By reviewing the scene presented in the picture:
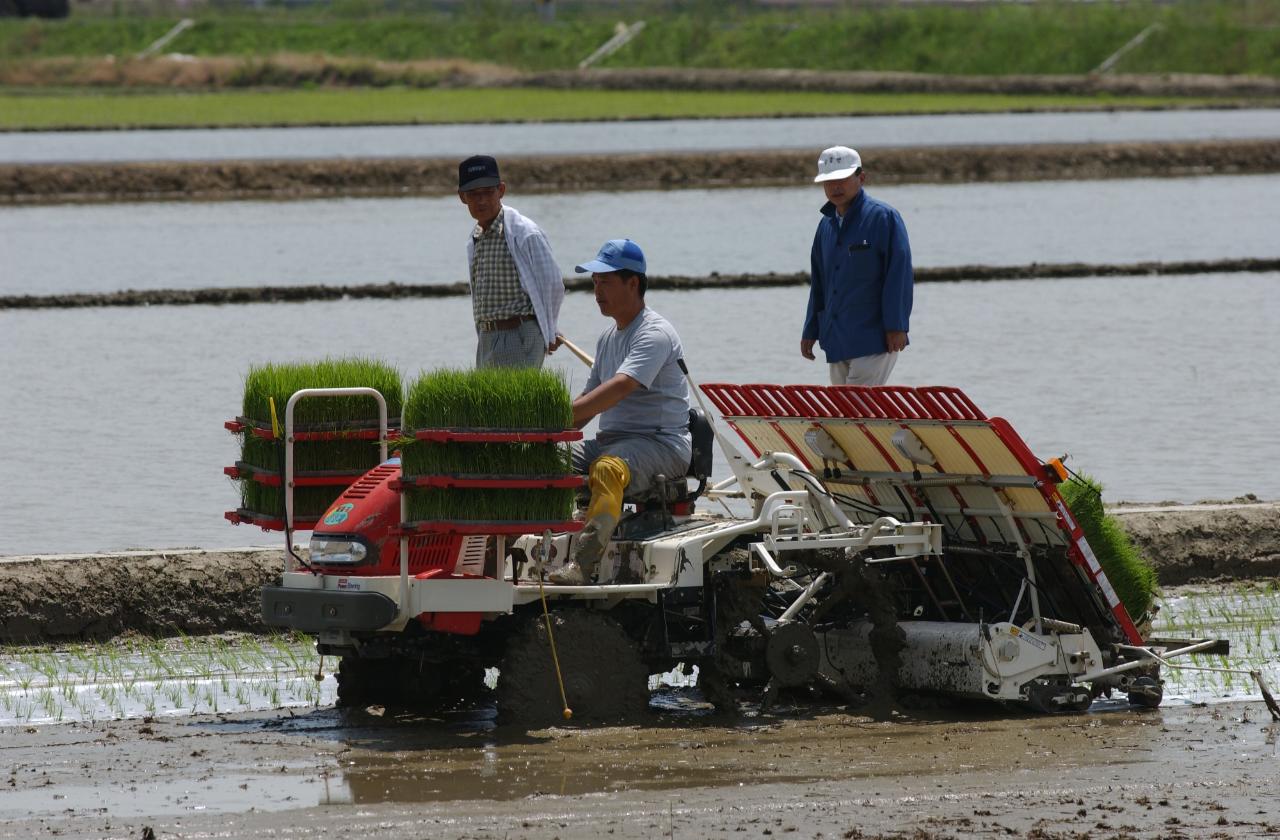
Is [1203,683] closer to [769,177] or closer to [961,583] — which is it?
[961,583]

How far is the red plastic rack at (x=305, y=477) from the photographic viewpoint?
7648mm

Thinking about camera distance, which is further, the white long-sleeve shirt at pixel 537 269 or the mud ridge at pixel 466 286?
the mud ridge at pixel 466 286

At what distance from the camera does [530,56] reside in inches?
3123

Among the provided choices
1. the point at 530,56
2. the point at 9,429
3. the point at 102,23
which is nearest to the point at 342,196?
the point at 9,429

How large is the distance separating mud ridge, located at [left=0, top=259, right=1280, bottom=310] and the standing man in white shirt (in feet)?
40.6

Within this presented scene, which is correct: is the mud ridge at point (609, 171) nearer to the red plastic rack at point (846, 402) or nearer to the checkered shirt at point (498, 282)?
the checkered shirt at point (498, 282)

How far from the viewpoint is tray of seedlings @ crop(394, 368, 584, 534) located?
6988 millimetres

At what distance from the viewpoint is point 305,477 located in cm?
772

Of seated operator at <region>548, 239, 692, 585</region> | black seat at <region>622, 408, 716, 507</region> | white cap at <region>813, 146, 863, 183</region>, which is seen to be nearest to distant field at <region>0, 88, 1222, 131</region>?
white cap at <region>813, 146, 863, 183</region>

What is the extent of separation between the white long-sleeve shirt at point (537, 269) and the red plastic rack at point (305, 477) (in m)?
1.29

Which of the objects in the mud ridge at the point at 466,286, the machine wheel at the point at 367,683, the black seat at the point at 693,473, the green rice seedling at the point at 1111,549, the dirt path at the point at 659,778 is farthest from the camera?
the mud ridge at the point at 466,286

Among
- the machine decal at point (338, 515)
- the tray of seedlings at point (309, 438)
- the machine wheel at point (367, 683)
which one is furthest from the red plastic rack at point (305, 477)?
the machine wheel at point (367, 683)

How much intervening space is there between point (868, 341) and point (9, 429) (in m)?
7.73

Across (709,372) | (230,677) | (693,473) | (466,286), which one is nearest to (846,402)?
(693,473)
